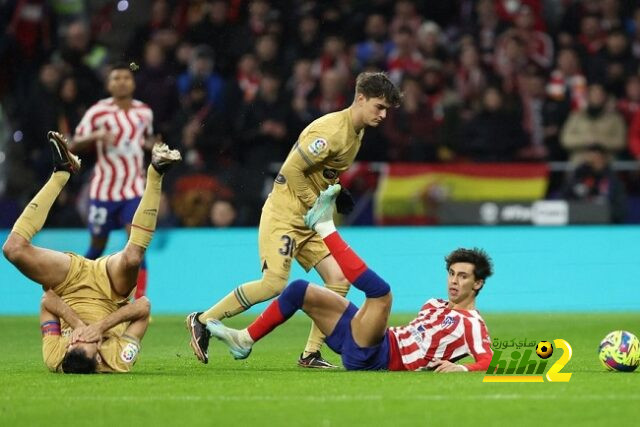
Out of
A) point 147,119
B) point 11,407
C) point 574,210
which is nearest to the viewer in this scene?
point 11,407

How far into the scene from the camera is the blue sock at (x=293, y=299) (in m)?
8.85

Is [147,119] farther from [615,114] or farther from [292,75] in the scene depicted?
[615,114]

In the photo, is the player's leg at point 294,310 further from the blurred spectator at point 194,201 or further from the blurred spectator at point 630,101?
the blurred spectator at point 630,101

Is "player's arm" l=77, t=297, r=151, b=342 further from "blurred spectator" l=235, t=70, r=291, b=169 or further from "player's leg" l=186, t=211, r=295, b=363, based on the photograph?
"blurred spectator" l=235, t=70, r=291, b=169

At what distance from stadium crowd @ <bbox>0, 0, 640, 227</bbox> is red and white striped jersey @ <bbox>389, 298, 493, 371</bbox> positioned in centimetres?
735

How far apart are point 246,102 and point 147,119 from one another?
3.90 metres

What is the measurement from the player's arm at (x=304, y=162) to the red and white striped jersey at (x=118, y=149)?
4074mm

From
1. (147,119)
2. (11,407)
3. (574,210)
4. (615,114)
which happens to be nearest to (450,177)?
(574,210)

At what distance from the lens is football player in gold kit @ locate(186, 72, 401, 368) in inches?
381

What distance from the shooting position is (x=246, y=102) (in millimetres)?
17625

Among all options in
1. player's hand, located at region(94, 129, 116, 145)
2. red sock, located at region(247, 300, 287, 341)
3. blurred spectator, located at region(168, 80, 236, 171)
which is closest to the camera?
red sock, located at region(247, 300, 287, 341)

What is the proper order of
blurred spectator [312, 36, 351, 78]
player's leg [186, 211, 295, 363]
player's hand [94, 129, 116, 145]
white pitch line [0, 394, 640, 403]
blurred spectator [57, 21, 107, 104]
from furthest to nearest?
1. blurred spectator [312, 36, 351, 78]
2. blurred spectator [57, 21, 107, 104]
3. player's hand [94, 129, 116, 145]
4. player's leg [186, 211, 295, 363]
5. white pitch line [0, 394, 640, 403]

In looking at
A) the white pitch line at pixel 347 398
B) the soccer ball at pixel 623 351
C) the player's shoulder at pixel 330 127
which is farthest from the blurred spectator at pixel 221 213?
the white pitch line at pixel 347 398

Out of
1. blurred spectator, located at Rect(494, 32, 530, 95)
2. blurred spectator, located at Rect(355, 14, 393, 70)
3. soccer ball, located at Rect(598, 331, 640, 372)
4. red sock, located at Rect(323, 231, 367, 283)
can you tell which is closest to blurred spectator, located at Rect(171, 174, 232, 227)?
blurred spectator, located at Rect(355, 14, 393, 70)
